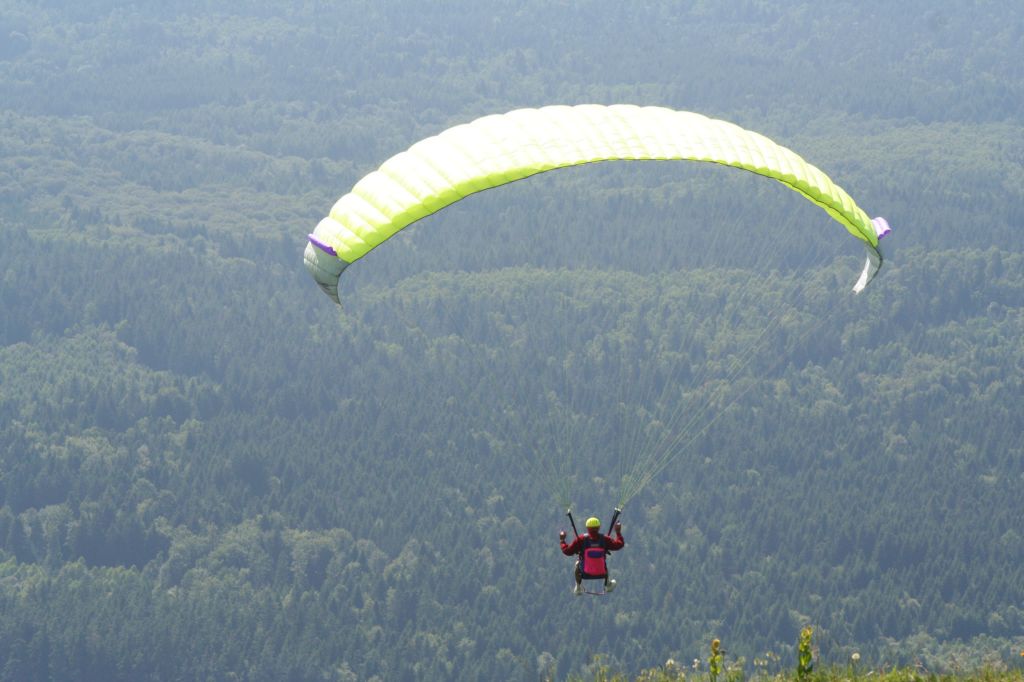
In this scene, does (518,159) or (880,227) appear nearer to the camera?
(518,159)

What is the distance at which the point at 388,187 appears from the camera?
91.7ft

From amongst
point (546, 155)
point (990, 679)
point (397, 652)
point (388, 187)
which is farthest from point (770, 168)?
point (397, 652)

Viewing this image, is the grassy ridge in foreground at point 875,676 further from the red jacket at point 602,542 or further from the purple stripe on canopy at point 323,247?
the purple stripe on canopy at point 323,247

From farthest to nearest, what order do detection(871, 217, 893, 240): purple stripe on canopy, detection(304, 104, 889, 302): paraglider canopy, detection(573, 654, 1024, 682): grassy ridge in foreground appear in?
detection(871, 217, 893, 240): purple stripe on canopy
detection(304, 104, 889, 302): paraglider canopy
detection(573, 654, 1024, 682): grassy ridge in foreground

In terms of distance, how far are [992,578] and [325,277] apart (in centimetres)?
18167

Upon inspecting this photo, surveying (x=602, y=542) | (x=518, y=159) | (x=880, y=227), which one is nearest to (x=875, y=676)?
(x=602, y=542)

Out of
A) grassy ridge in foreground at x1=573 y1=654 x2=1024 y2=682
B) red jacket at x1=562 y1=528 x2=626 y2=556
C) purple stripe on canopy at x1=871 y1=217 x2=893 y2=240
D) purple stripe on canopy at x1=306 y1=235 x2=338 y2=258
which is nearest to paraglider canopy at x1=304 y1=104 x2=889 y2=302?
purple stripe on canopy at x1=306 y1=235 x2=338 y2=258

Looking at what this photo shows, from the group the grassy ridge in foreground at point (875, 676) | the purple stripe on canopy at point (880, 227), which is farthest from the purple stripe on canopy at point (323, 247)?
the purple stripe on canopy at point (880, 227)

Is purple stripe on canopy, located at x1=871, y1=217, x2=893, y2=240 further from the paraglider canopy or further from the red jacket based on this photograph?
the red jacket

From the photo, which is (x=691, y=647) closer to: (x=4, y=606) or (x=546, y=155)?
(x=4, y=606)

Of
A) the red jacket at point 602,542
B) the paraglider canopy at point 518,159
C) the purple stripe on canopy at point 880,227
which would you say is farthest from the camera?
the purple stripe on canopy at point 880,227

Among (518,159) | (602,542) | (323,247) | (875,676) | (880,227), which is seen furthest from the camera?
(880,227)

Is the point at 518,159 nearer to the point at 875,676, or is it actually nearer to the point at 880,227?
the point at 880,227

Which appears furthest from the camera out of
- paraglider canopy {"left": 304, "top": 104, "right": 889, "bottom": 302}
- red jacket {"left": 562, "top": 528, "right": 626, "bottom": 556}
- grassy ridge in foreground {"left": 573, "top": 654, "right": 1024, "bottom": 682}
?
red jacket {"left": 562, "top": 528, "right": 626, "bottom": 556}
